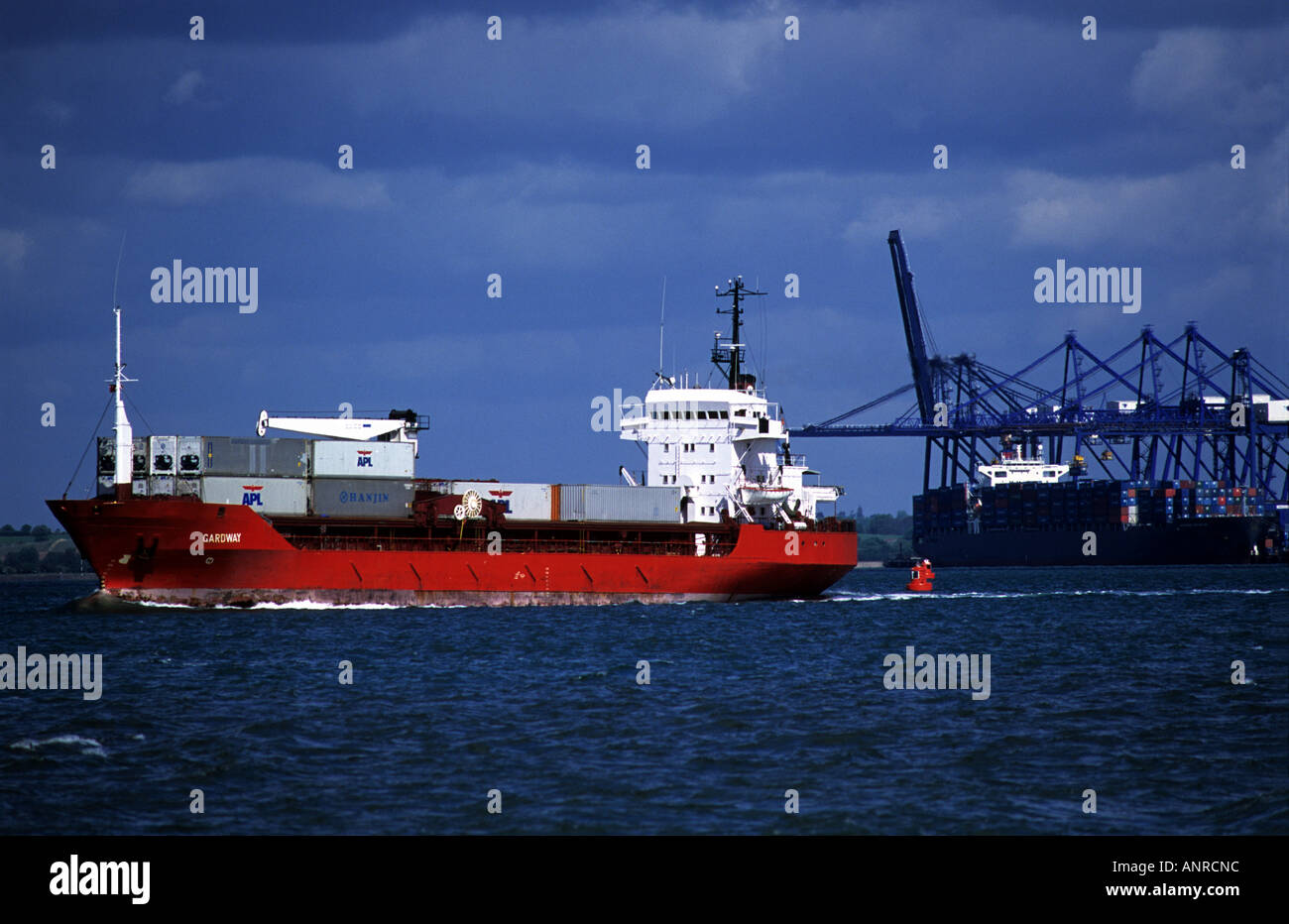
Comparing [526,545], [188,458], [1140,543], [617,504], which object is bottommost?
[1140,543]

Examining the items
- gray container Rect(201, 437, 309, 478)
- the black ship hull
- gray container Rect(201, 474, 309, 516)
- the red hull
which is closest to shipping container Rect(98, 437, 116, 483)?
the red hull

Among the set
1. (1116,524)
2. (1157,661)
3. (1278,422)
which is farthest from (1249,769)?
(1278,422)

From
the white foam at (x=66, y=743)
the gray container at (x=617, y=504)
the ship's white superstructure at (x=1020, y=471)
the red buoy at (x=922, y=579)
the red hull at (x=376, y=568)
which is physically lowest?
the white foam at (x=66, y=743)

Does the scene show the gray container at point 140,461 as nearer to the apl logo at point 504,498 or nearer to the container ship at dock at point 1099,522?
the apl logo at point 504,498

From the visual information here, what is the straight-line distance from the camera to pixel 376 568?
4303 centimetres

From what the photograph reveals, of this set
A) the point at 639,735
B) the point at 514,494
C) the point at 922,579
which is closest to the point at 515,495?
the point at 514,494

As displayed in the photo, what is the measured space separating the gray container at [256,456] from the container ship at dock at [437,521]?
0.05m

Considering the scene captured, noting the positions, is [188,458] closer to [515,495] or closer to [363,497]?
[363,497]

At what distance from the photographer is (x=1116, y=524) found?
120 metres

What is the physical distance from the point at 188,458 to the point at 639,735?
26491 millimetres

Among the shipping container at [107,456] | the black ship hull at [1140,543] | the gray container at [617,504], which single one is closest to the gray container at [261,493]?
the shipping container at [107,456]

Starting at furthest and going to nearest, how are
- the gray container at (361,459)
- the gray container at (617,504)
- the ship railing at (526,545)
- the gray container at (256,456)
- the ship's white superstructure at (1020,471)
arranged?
the ship's white superstructure at (1020,471) → the gray container at (617,504) → the gray container at (361,459) → the ship railing at (526,545) → the gray container at (256,456)

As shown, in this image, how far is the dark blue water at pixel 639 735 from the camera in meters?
15.1

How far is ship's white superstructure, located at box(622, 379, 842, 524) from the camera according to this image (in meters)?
49.0
